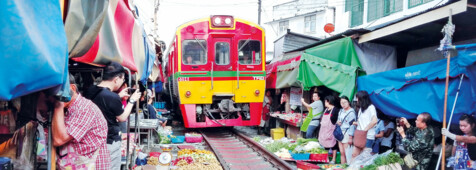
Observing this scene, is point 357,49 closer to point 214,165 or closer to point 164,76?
point 214,165

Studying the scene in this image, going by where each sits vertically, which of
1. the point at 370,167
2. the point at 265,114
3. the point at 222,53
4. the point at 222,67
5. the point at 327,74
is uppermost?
the point at 222,53

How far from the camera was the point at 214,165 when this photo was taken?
22.3 ft

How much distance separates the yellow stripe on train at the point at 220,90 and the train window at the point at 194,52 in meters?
0.64

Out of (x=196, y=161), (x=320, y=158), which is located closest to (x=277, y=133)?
(x=320, y=158)

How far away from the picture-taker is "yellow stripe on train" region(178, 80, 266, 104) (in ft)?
32.9

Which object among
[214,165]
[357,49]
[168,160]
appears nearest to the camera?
[168,160]

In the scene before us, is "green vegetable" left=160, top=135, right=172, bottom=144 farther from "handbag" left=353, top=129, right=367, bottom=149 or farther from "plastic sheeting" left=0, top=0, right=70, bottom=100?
"plastic sheeting" left=0, top=0, right=70, bottom=100

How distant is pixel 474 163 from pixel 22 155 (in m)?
4.90

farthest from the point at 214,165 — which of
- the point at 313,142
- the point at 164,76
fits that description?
the point at 164,76

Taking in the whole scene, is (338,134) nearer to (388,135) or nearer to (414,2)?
(388,135)

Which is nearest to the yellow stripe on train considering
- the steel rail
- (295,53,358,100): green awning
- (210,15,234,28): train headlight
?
the steel rail

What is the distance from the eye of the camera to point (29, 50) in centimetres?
180

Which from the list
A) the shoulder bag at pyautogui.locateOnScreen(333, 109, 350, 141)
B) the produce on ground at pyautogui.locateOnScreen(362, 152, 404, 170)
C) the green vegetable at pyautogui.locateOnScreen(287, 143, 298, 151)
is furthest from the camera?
the green vegetable at pyautogui.locateOnScreen(287, 143, 298, 151)

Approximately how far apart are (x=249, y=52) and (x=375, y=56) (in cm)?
389
